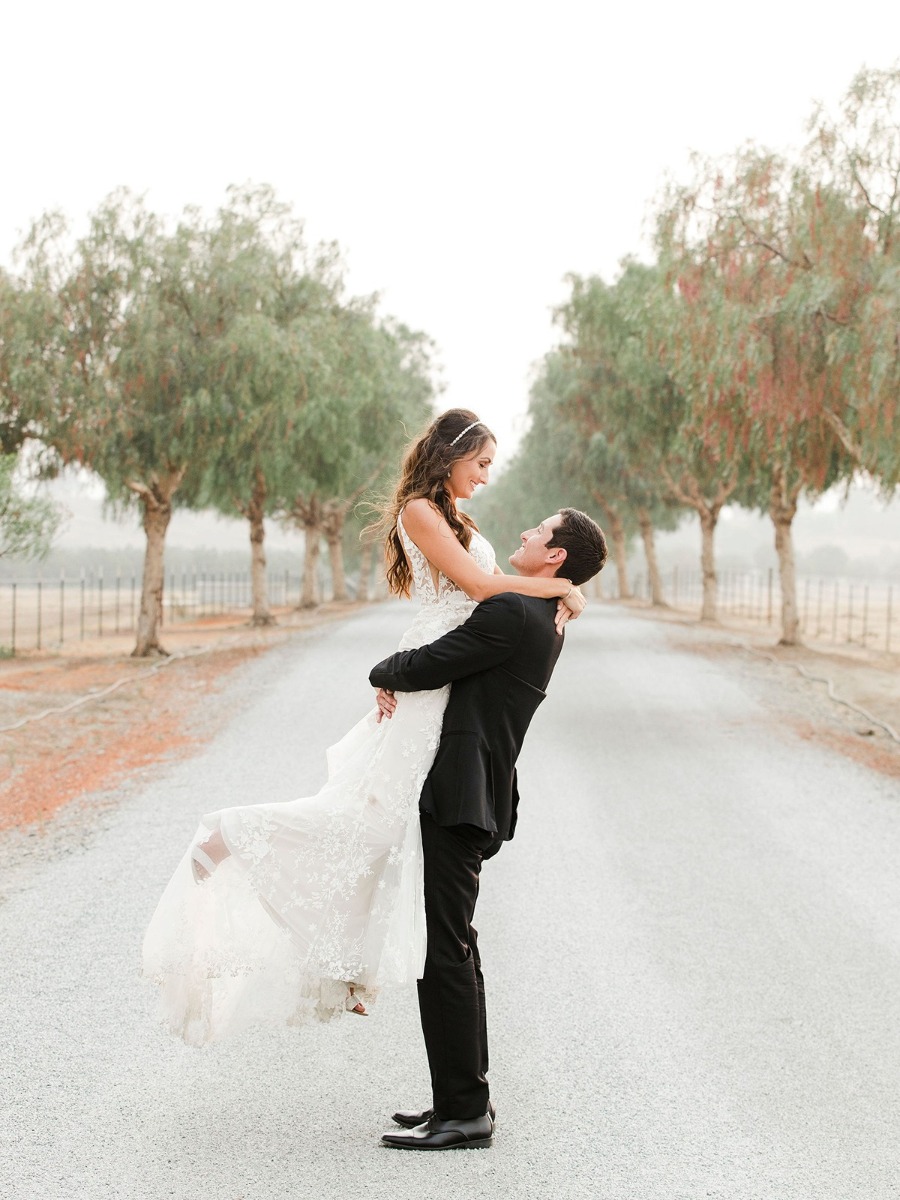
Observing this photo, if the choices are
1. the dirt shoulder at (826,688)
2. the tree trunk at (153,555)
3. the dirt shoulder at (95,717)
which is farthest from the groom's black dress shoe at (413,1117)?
the tree trunk at (153,555)

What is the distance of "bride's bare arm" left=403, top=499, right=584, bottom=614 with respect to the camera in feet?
11.3

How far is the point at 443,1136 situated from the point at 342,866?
83cm

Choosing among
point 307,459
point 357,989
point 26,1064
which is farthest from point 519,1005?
point 307,459

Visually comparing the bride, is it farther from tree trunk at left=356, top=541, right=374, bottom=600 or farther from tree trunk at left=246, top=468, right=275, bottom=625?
tree trunk at left=356, top=541, right=374, bottom=600

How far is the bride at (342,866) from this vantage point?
3510mm

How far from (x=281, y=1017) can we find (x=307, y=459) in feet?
75.4

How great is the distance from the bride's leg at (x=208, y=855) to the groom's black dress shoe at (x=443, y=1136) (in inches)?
36.4

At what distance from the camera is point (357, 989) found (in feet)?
11.8

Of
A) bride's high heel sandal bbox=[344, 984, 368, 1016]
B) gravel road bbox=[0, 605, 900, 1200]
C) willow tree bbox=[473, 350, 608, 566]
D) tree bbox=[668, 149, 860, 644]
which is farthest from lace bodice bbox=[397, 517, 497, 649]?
willow tree bbox=[473, 350, 608, 566]

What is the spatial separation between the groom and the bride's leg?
0.61 meters

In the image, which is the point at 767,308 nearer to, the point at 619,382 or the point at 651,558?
the point at 619,382

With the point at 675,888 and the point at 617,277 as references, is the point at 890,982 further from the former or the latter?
the point at 617,277

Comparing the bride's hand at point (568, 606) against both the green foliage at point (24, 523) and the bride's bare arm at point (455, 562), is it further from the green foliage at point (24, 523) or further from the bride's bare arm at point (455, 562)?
the green foliage at point (24, 523)

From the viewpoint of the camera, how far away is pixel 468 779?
11.2 ft
